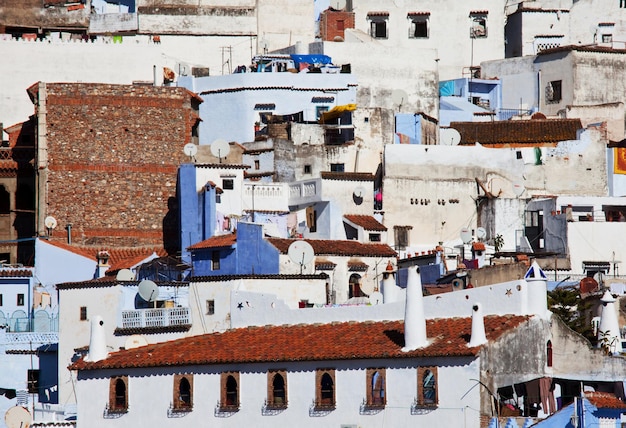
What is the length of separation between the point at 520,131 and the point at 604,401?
27.7m

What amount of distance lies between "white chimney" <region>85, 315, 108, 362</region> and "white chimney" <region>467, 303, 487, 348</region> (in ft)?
34.3

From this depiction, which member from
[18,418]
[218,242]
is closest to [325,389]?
[18,418]

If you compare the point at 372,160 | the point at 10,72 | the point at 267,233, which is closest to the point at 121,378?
the point at 267,233

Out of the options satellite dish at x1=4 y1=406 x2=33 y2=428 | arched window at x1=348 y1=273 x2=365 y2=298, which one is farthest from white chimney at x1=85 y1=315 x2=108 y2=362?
arched window at x1=348 y1=273 x2=365 y2=298

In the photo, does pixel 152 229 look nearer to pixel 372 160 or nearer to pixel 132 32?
pixel 372 160

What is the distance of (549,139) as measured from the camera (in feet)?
225

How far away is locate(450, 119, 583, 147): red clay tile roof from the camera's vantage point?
6875 centimetres

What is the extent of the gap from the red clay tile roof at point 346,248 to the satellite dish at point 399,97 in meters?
12.4

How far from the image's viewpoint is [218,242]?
55844 millimetres

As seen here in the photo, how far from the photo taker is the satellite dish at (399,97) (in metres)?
71.9

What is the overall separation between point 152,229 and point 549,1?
25280mm

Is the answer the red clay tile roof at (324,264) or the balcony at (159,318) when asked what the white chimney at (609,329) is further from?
the balcony at (159,318)

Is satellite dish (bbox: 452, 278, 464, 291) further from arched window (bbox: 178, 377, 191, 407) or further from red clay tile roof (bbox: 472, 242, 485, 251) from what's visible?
arched window (bbox: 178, 377, 191, 407)

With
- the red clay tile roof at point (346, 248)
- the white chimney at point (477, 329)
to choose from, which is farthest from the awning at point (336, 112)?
the white chimney at point (477, 329)
